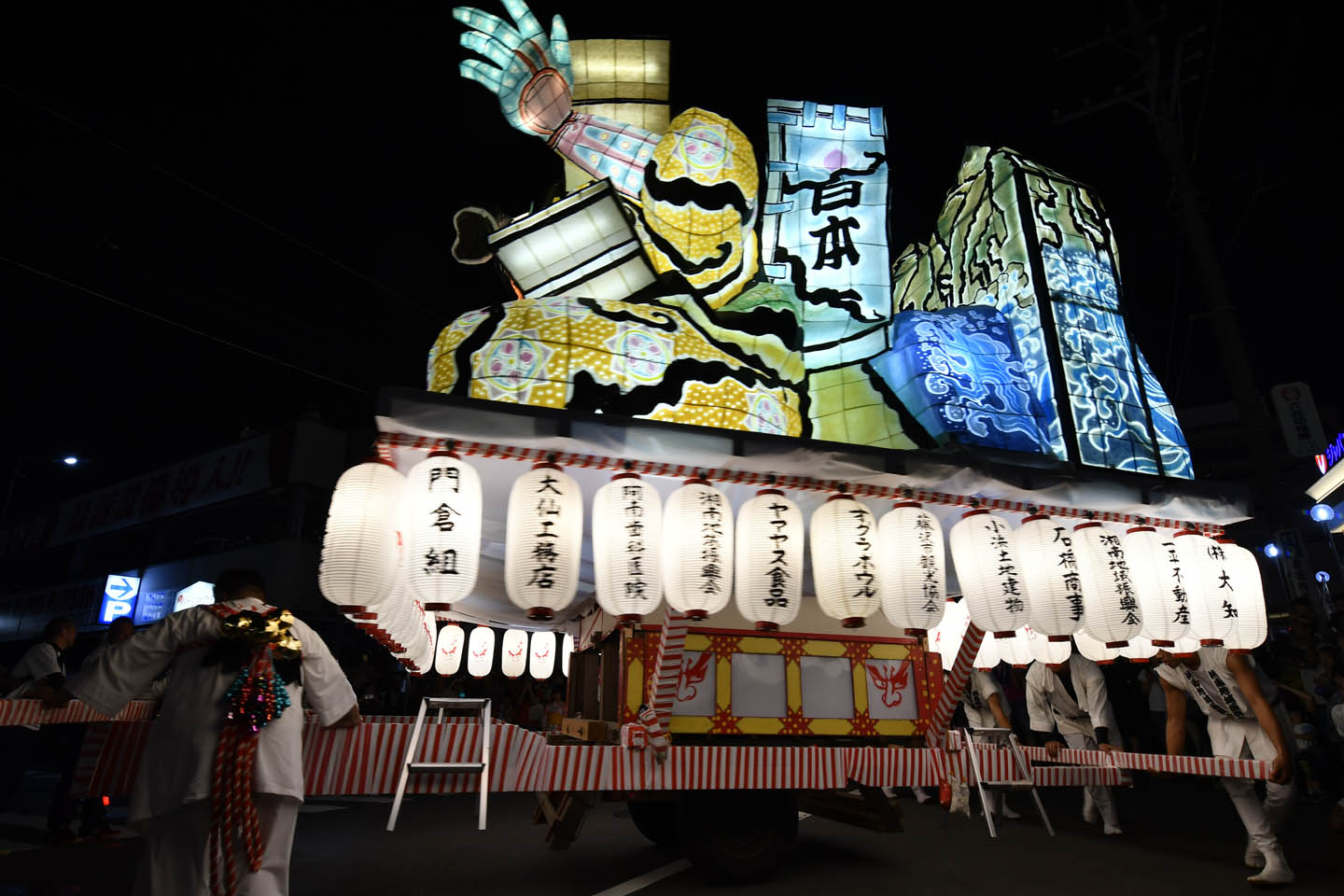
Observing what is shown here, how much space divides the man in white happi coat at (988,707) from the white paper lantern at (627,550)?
595cm

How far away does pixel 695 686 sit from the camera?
25.6ft

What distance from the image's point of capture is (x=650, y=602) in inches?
246

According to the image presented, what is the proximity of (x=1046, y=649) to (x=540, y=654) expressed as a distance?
33.9 ft

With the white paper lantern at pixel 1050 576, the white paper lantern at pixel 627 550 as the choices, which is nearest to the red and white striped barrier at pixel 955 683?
the white paper lantern at pixel 1050 576

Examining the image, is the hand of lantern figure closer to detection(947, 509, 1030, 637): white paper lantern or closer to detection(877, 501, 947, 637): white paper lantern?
detection(877, 501, 947, 637): white paper lantern

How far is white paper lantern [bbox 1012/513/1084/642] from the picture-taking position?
281 inches

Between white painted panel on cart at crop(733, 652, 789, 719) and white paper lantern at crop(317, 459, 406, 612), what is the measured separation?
389cm

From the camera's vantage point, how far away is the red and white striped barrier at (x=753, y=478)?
6211 millimetres

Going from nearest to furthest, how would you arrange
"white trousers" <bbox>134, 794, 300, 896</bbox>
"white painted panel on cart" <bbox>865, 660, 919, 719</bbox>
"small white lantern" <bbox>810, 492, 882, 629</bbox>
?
"white trousers" <bbox>134, 794, 300, 896</bbox> < "small white lantern" <bbox>810, 492, 882, 629</bbox> < "white painted panel on cart" <bbox>865, 660, 919, 719</bbox>

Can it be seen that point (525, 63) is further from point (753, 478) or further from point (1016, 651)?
point (1016, 651)

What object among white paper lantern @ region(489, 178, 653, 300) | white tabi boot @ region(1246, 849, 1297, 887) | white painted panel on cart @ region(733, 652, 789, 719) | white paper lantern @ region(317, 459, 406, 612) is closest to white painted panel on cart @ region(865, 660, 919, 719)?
white painted panel on cart @ region(733, 652, 789, 719)

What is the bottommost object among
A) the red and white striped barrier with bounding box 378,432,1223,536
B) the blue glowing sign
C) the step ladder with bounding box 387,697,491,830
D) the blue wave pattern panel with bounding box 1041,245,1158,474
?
the step ladder with bounding box 387,697,491,830

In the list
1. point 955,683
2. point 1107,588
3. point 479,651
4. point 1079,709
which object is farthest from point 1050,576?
point 479,651

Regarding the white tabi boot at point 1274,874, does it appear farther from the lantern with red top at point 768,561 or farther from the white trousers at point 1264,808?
the lantern with red top at point 768,561
